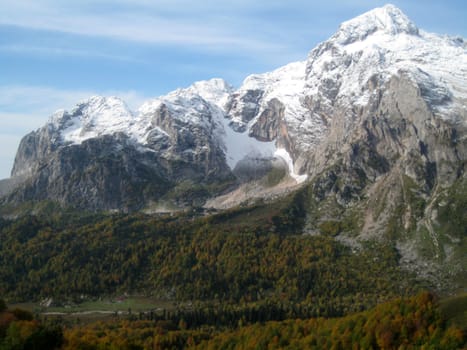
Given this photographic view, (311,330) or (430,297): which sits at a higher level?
(430,297)

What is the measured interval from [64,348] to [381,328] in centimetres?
7588

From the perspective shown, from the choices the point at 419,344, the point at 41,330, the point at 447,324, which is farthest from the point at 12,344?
the point at 447,324

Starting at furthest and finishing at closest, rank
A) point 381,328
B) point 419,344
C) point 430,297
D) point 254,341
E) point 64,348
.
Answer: point 254,341
point 430,297
point 381,328
point 419,344
point 64,348

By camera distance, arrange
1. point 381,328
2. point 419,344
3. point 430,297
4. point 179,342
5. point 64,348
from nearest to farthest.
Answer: point 64,348
point 419,344
point 381,328
point 430,297
point 179,342

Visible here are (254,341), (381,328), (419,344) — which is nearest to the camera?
(419,344)

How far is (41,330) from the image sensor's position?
113875 mm

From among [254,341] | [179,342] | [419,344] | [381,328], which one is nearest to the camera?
[419,344]

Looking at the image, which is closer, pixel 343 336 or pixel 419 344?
pixel 419 344

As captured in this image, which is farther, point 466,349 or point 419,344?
point 419,344

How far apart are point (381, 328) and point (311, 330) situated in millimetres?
33543

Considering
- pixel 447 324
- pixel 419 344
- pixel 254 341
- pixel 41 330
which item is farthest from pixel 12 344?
pixel 447 324

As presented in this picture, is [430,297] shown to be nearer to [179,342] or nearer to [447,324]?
[447,324]

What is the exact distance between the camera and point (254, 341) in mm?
162875

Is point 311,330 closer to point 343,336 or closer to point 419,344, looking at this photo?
point 343,336
